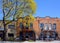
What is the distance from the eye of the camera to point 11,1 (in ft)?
161

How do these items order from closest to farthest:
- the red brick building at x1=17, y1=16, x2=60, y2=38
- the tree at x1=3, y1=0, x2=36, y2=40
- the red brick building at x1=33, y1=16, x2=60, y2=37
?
the tree at x1=3, y1=0, x2=36, y2=40 < the red brick building at x1=17, y1=16, x2=60, y2=38 < the red brick building at x1=33, y1=16, x2=60, y2=37

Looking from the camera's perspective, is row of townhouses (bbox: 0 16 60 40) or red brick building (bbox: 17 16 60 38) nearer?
row of townhouses (bbox: 0 16 60 40)

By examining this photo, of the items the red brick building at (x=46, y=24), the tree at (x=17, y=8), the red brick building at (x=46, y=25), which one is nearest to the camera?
the tree at (x=17, y=8)

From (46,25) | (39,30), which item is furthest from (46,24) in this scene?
(39,30)

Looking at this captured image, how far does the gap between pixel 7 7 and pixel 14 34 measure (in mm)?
17626

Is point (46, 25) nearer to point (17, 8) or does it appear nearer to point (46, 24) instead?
point (46, 24)

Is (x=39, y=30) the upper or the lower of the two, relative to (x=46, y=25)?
lower

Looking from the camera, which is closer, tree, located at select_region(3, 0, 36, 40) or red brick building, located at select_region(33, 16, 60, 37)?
tree, located at select_region(3, 0, 36, 40)

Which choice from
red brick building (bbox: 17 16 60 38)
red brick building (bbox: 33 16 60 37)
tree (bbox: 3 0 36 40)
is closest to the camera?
tree (bbox: 3 0 36 40)

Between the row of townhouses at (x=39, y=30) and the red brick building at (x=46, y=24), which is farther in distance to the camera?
the red brick building at (x=46, y=24)

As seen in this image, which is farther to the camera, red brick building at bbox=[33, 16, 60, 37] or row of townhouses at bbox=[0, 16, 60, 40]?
red brick building at bbox=[33, 16, 60, 37]

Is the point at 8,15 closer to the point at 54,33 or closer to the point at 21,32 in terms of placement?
the point at 21,32

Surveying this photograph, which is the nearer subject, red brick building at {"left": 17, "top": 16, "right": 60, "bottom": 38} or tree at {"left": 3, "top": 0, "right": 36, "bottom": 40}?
tree at {"left": 3, "top": 0, "right": 36, "bottom": 40}

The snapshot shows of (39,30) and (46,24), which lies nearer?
(39,30)
